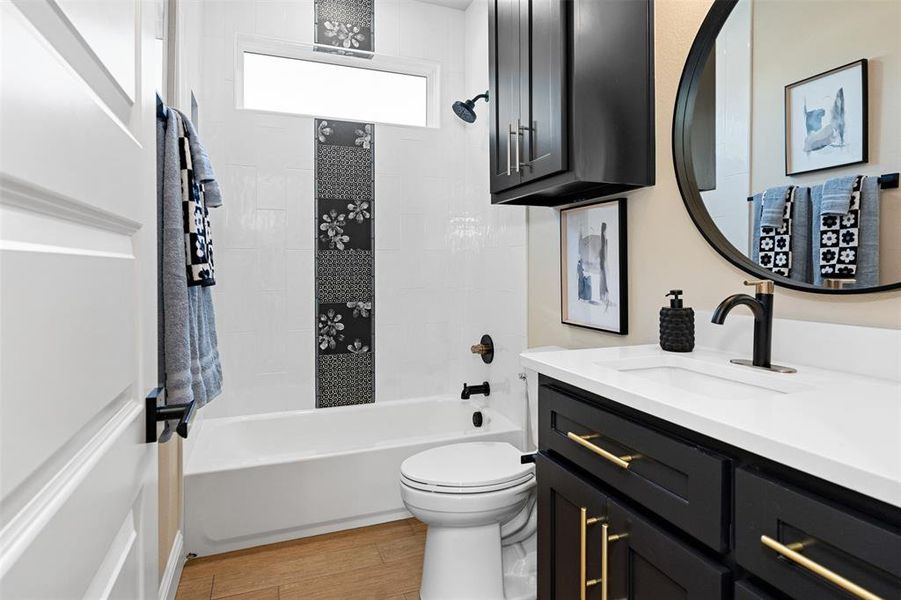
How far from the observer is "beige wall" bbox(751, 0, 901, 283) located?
989 mm

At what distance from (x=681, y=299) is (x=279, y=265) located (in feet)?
6.96

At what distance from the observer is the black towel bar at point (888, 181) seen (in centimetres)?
99

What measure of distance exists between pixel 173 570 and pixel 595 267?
187cm

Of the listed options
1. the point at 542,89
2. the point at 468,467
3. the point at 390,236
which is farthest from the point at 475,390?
the point at 542,89

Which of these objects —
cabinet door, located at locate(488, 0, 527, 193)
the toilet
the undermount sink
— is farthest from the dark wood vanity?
cabinet door, located at locate(488, 0, 527, 193)

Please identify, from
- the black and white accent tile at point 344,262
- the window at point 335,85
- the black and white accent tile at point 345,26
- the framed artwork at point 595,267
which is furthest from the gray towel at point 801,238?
the black and white accent tile at point 345,26

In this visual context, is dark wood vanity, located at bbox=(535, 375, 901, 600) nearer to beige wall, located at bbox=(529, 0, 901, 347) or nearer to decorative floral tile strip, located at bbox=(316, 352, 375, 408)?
beige wall, located at bbox=(529, 0, 901, 347)

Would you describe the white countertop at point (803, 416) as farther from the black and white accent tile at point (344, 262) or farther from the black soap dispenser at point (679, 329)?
the black and white accent tile at point (344, 262)

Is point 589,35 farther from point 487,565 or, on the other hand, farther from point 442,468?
point 487,565

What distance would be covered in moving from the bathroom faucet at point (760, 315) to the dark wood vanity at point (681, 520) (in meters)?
0.36

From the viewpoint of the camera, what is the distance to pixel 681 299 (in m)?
1.34

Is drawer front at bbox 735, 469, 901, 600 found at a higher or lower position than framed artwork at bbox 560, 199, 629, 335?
lower

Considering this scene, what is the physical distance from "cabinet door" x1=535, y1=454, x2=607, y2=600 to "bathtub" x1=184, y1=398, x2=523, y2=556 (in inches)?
47.6

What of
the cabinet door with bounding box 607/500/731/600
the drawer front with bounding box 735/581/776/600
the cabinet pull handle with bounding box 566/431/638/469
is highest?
the cabinet pull handle with bounding box 566/431/638/469
